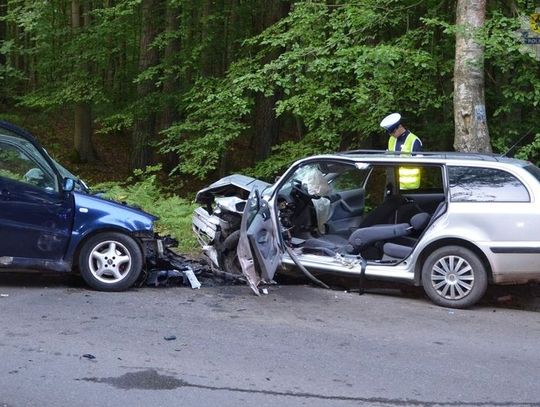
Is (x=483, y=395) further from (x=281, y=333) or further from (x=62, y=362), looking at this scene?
(x=62, y=362)

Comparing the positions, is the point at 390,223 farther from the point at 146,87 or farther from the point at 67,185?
the point at 146,87

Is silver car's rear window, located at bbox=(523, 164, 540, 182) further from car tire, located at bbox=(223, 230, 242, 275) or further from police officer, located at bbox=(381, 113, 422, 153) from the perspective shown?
car tire, located at bbox=(223, 230, 242, 275)

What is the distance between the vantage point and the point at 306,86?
12.2 meters

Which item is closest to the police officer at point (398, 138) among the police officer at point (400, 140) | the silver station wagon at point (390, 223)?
the police officer at point (400, 140)

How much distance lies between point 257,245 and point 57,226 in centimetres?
225

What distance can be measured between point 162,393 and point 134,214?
11.3ft

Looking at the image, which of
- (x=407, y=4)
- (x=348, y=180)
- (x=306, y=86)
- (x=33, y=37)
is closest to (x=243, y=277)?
(x=348, y=180)

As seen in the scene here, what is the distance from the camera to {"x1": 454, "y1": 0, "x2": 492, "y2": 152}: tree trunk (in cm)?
1014

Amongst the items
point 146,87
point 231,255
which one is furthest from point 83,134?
point 231,255

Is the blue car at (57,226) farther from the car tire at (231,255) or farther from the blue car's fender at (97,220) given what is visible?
the car tire at (231,255)

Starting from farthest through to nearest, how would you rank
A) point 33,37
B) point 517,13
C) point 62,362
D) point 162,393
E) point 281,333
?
1. point 33,37
2. point 517,13
3. point 281,333
4. point 62,362
5. point 162,393

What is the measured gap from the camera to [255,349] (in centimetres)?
613

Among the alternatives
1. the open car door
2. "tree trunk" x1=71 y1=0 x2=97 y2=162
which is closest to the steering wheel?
the open car door

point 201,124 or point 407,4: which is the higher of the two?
point 407,4
